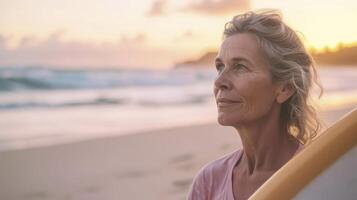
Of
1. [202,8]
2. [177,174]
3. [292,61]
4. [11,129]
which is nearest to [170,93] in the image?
[202,8]

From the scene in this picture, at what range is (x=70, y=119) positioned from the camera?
655 centimetres

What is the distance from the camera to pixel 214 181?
1.26 metres

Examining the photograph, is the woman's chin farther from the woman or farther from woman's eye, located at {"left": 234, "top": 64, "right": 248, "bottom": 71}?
woman's eye, located at {"left": 234, "top": 64, "right": 248, "bottom": 71}

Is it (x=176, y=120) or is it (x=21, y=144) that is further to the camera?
(x=176, y=120)

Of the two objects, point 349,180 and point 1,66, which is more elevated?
point 1,66

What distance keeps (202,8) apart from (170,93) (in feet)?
4.73

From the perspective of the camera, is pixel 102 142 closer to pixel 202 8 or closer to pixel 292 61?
pixel 202 8

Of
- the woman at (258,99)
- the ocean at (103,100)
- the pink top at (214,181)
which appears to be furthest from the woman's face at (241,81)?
the ocean at (103,100)

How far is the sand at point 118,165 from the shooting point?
4.24 metres

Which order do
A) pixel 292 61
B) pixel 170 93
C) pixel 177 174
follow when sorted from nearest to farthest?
1. pixel 292 61
2. pixel 177 174
3. pixel 170 93

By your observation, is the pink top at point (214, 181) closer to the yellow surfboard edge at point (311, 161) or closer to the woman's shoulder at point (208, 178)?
the woman's shoulder at point (208, 178)

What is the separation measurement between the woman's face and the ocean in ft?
14.2

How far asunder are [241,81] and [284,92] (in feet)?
0.36

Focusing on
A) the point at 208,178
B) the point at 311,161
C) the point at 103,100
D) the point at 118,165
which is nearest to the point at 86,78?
the point at 103,100
